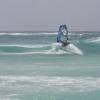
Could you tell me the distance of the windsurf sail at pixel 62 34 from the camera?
Answer: 3.67 metres

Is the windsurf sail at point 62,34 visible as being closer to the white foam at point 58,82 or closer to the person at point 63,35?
the person at point 63,35

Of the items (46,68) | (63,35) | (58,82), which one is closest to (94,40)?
(63,35)

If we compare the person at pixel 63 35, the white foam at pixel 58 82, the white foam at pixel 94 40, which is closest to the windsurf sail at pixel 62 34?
the person at pixel 63 35

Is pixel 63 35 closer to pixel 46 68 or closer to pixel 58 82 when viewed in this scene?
pixel 46 68

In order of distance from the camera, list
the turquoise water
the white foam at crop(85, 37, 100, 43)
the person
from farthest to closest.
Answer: the white foam at crop(85, 37, 100, 43), the person, the turquoise water

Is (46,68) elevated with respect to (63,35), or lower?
lower

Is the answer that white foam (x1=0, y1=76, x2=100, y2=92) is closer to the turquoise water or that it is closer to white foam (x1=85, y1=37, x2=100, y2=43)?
the turquoise water

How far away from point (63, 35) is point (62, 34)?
2.7 inches

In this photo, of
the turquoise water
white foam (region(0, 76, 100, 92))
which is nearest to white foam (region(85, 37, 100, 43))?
the turquoise water

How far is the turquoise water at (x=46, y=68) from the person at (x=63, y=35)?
2.6 inches

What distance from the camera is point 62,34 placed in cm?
389

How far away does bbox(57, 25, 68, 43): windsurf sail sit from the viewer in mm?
3668
